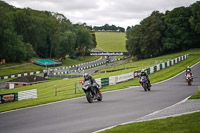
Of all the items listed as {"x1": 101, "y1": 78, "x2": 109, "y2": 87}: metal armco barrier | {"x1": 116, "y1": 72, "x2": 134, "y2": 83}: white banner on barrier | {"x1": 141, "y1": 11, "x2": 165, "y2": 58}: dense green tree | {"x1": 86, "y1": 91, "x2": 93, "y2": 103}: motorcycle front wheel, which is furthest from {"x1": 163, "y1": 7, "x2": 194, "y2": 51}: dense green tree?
{"x1": 86, "y1": 91, "x2": 93, "y2": 103}: motorcycle front wheel

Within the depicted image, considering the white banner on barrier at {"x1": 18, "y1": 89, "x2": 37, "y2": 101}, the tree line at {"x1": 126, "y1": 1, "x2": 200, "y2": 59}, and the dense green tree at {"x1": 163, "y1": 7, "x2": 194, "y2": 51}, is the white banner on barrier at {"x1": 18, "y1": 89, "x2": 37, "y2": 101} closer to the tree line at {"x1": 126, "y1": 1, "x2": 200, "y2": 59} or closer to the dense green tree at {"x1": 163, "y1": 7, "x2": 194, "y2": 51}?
the tree line at {"x1": 126, "y1": 1, "x2": 200, "y2": 59}

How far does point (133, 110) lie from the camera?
15.1 meters

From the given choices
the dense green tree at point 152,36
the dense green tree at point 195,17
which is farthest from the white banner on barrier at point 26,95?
the dense green tree at point 195,17

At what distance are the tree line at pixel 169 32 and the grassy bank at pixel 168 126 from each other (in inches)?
3277

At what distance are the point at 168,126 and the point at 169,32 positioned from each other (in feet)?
293

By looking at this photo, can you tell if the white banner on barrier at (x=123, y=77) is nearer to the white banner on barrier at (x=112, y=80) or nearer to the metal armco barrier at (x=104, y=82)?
the white banner on barrier at (x=112, y=80)

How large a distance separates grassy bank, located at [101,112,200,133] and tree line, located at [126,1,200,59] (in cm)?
8323

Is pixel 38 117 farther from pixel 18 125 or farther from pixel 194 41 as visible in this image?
pixel 194 41

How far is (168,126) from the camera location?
378 inches

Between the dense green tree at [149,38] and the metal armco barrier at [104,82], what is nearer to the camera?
the metal armco barrier at [104,82]

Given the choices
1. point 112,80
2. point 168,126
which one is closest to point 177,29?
point 112,80

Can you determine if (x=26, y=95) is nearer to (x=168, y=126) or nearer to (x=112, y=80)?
(x=112, y=80)

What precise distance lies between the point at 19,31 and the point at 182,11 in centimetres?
5267

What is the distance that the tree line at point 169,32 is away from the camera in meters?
93.4
